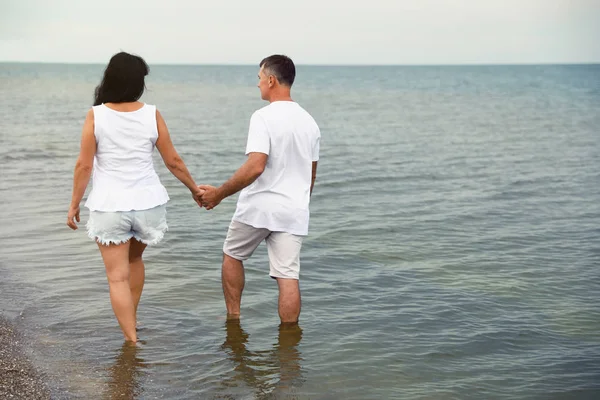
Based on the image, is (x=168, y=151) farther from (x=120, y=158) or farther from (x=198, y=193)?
(x=198, y=193)

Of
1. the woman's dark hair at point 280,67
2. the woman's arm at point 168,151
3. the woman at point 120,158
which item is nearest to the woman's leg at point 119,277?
the woman at point 120,158

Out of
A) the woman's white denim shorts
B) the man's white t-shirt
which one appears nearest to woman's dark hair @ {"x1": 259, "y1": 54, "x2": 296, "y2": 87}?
the man's white t-shirt

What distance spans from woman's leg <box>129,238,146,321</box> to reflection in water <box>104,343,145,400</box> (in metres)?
0.35

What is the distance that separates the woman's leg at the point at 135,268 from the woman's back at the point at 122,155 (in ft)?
1.64

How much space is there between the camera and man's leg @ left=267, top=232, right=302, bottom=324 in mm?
5594

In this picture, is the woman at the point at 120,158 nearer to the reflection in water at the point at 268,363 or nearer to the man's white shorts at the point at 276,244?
the man's white shorts at the point at 276,244

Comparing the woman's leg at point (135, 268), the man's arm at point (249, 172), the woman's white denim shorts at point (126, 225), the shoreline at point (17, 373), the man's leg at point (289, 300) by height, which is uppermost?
the man's arm at point (249, 172)

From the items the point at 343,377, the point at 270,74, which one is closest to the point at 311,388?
the point at 343,377

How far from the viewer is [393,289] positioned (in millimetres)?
7520

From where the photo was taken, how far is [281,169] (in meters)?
5.43

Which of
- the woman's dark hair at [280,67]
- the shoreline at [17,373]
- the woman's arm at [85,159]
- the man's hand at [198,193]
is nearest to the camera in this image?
the shoreline at [17,373]

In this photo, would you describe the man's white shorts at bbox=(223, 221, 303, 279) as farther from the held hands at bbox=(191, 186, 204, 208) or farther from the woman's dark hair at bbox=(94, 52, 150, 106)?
the woman's dark hair at bbox=(94, 52, 150, 106)

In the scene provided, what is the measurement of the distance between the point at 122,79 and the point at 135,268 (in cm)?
140

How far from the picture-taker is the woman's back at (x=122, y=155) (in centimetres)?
480
